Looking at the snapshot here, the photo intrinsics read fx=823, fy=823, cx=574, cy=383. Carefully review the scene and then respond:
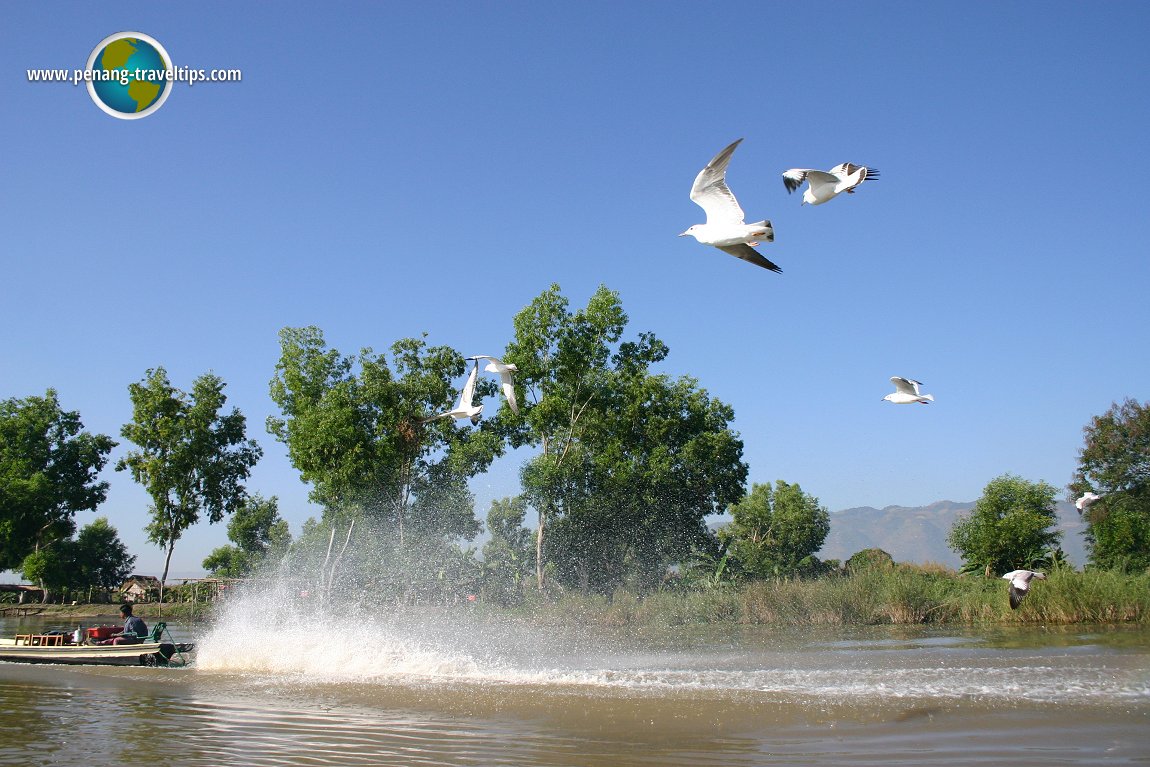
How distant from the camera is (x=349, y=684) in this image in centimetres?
1270

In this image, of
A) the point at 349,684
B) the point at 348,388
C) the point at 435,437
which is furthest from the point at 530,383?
the point at 349,684

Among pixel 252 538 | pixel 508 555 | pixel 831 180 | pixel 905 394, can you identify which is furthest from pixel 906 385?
pixel 252 538

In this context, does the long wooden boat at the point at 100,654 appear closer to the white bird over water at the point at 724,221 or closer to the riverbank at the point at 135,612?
the white bird over water at the point at 724,221

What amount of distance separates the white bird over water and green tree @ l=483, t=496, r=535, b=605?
73.7ft

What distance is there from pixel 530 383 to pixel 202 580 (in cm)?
1886

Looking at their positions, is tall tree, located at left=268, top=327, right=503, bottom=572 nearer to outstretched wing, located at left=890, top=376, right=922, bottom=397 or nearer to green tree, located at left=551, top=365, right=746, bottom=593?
green tree, located at left=551, top=365, right=746, bottom=593

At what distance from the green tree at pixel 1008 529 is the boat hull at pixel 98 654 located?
87.1ft

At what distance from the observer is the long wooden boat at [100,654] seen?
52.9 ft

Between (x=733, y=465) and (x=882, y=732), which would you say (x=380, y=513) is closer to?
(x=733, y=465)

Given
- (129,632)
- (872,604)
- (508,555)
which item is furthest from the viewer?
(508,555)

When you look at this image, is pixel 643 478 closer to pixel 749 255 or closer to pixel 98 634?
pixel 98 634

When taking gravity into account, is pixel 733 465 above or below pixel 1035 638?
above

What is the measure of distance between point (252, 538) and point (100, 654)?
5563 centimetres

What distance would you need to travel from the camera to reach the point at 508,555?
3638 cm
